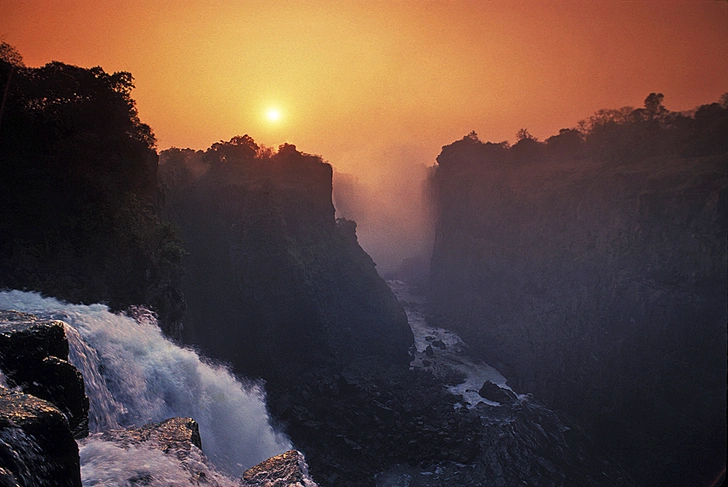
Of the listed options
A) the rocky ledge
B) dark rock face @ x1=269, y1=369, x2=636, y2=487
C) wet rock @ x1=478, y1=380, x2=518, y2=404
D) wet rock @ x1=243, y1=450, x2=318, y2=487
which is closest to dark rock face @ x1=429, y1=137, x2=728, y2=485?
dark rock face @ x1=269, y1=369, x2=636, y2=487

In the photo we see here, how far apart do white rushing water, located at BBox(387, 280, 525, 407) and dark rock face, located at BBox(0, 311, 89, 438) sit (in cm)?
3479

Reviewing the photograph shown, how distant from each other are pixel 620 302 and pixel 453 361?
68.5 feet

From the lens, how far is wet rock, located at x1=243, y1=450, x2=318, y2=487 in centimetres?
1076

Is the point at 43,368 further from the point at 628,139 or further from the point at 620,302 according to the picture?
the point at 628,139

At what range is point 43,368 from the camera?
27.5ft

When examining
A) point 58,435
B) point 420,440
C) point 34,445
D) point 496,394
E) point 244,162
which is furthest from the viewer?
point 244,162

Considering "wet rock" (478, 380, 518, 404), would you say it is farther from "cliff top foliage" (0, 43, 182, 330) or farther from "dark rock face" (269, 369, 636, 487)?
"cliff top foliage" (0, 43, 182, 330)

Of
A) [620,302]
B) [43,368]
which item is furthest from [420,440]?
[43,368]

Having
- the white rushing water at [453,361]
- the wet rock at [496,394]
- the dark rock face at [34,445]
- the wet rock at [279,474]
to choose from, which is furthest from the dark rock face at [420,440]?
the dark rock face at [34,445]

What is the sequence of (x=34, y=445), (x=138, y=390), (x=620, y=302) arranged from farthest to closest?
(x=620, y=302) → (x=138, y=390) → (x=34, y=445)

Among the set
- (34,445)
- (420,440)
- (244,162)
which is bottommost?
(420,440)

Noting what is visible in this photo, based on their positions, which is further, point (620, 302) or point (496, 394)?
point (496, 394)

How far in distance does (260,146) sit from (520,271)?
4025 centimetres

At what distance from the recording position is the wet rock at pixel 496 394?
121ft
